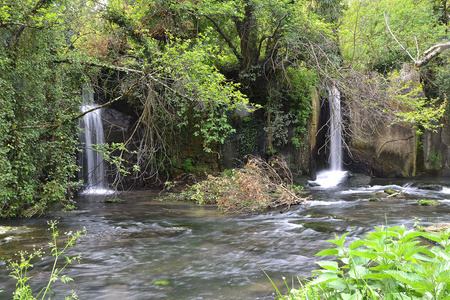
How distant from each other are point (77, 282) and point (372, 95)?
10.2 metres

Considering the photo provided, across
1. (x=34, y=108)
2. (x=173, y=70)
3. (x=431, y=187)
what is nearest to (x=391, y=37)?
(x=431, y=187)

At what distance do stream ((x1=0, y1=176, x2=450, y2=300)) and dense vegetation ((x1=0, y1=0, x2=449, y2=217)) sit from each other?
158 cm

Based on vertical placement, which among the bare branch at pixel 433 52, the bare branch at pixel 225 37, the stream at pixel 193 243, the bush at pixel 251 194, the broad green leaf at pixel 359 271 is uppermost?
the bare branch at pixel 225 37

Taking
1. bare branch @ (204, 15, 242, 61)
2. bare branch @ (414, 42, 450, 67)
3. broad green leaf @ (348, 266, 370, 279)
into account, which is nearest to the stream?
bare branch @ (414, 42, 450, 67)

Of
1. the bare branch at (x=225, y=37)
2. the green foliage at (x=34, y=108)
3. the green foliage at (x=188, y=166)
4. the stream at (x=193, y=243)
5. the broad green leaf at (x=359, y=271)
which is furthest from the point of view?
the green foliage at (x=188, y=166)

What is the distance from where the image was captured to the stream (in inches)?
170

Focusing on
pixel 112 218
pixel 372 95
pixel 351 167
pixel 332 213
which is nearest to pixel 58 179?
pixel 112 218

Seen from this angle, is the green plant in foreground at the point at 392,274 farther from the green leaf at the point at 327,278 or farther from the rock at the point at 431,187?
the rock at the point at 431,187

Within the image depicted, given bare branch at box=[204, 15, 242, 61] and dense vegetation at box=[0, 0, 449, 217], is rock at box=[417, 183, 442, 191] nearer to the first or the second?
dense vegetation at box=[0, 0, 449, 217]

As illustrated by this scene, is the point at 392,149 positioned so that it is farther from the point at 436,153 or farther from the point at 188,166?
the point at 188,166

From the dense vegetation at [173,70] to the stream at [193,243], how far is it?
5.19 feet

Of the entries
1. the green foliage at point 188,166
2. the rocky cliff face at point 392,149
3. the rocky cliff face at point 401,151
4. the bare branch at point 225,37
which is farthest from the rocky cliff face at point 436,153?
the green foliage at point 188,166

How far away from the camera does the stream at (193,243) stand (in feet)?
14.2

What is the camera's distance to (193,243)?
6328mm
